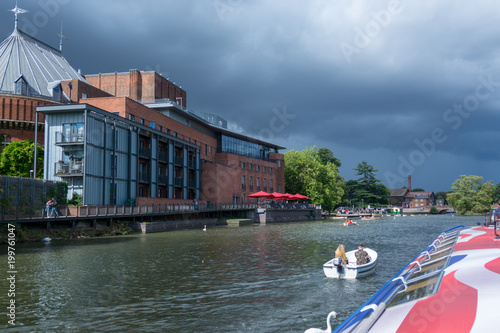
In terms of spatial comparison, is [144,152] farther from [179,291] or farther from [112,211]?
[179,291]

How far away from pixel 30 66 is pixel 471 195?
103m

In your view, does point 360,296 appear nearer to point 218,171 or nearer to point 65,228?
point 65,228

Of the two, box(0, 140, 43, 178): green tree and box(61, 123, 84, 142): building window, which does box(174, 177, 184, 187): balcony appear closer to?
box(0, 140, 43, 178): green tree

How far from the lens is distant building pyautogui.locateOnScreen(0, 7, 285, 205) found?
4122cm

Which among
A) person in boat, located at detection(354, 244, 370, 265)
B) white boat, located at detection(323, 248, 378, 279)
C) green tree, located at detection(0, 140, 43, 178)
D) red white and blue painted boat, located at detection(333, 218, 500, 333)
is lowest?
white boat, located at detection(323, 248, 378, 279)

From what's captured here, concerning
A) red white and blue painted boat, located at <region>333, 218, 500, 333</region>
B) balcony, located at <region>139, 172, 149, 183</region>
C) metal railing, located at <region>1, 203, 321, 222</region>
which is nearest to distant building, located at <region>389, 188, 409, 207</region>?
metal railing, located at <region>1, 203, 321, 222</region>

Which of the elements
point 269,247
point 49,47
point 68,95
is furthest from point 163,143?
point 49,47

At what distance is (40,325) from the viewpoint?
10539mm

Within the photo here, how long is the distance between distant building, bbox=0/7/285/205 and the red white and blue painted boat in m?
37.6

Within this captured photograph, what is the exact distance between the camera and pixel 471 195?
357ft

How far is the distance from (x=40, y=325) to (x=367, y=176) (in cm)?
13223

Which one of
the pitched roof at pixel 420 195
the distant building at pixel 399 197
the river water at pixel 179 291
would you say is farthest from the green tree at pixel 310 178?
the pitched roof at pixel 420 195

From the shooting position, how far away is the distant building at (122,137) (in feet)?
135

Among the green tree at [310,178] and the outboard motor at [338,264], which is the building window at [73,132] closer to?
the outboard motor at [338,264]
